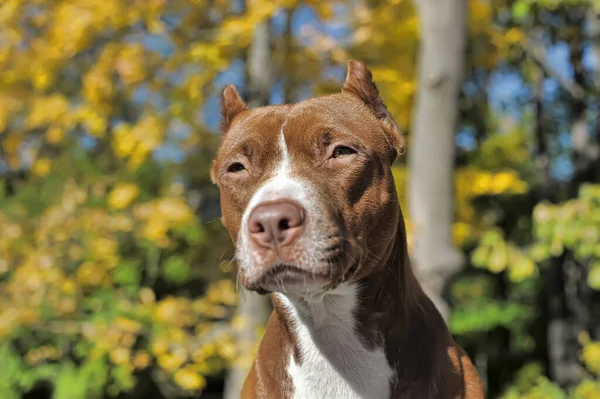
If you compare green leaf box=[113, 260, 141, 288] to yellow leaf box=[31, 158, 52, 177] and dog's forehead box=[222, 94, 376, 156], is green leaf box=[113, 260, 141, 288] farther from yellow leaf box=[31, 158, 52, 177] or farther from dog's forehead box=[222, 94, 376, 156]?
dog's forehead box=[222, 94, 376, 156]

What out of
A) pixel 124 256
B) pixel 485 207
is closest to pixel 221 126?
pixel 124 256

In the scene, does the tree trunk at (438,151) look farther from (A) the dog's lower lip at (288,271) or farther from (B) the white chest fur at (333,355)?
(A) the dog's lower lip at (288,271)

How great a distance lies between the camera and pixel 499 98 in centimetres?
1472

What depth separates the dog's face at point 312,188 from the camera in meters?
1.92

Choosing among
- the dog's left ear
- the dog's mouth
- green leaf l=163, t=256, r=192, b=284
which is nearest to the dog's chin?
the dog's mouth

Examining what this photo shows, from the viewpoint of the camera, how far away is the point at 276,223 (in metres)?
1.88

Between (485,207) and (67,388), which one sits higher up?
(67,388)

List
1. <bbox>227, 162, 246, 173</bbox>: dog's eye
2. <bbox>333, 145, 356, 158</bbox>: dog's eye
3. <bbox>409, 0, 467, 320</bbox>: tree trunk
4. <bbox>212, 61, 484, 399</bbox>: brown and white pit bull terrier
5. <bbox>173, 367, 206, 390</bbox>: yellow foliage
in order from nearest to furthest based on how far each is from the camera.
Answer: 1. <bbox>212, 61, 484, 399</bbox>: brown and white pit bull terrier
2. <bbox>333, 145, 356, 158</bbox>: dog's eye
3. <bbox>227, 162, 246, 173</bbox>: dog's eye
4. <bbox>409, 0, 467, 320</bbox>: tree trunk
5. <bbox>173, 367, 206, 390</bbox>: yellow foliage

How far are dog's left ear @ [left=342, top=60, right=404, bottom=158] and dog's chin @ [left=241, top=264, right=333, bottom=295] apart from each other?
0.61m

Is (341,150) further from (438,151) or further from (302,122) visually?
(438,151)

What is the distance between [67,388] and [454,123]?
4.65 meters

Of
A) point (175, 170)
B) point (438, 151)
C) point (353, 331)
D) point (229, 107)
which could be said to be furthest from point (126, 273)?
point (353, 331)

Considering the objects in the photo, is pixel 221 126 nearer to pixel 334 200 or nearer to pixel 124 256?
pixel 334 200

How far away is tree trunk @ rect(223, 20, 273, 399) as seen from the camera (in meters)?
6.58
